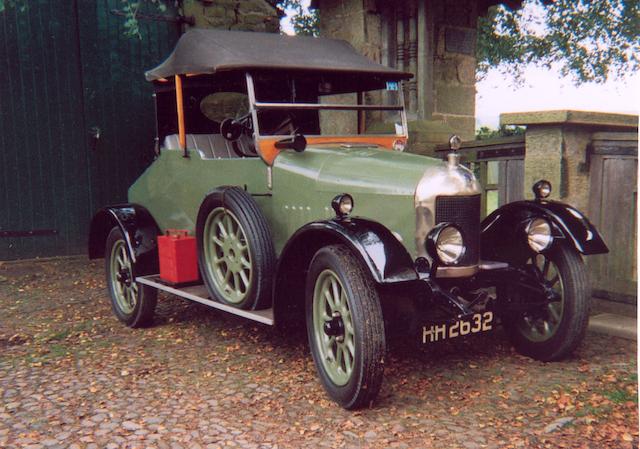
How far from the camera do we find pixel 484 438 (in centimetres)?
293

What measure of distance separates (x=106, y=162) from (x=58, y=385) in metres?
4.65

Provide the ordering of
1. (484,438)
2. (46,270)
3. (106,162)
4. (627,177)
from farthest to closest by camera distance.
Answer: (106,162) < (46,270) < (627,177) < (484,438)

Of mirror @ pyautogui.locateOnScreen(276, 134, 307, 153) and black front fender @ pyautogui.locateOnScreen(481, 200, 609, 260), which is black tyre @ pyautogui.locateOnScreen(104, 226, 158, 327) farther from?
black front fender @ pyautogui.locateOnScreen(481, 200, 609, 260)

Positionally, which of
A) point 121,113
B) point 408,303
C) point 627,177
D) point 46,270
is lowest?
point 46,270

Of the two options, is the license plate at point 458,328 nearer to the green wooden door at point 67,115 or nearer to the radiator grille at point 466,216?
the radiator grille at point 466,216

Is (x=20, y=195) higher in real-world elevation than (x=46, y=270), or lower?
higher

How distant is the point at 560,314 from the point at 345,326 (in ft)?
4.62

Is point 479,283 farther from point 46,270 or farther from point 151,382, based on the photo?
point 46,270

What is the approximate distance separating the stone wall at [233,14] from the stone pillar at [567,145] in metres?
4.50

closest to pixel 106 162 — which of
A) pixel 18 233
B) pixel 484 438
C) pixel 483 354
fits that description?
pixel 18 233

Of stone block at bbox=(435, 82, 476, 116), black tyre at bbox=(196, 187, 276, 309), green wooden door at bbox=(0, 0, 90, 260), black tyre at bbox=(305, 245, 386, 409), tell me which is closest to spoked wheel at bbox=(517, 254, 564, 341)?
black tyre at bbox=(305, 245, 386, 409)

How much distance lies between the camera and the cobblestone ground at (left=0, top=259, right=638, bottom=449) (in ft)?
9.81

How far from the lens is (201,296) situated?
432 cm

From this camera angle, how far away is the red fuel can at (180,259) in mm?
4500
